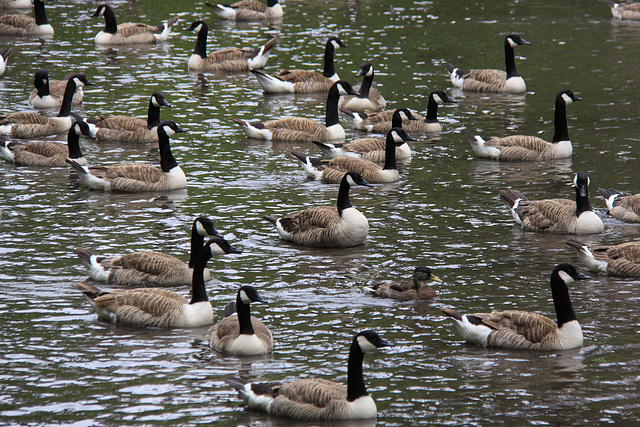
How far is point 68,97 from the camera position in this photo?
80.2 ft

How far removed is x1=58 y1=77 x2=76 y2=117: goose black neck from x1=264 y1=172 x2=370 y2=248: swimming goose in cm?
1002

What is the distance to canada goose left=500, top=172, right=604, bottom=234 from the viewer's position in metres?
16.9

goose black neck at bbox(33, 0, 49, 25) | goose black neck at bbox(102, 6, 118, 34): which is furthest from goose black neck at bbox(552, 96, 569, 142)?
goose black neck at bbox(33, 0, 49, 25)

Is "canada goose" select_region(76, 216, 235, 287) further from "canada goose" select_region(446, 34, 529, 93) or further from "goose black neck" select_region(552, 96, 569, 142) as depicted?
"canada goose" select_region(446, 34, 529, 93)

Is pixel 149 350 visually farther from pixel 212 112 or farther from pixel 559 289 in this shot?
pixel 212 112

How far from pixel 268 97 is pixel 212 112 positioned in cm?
318

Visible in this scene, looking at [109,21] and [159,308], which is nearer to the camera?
[159,308]

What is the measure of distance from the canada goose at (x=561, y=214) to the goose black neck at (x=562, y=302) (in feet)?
15.5

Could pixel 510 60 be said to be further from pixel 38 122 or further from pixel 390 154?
pixel 38 122

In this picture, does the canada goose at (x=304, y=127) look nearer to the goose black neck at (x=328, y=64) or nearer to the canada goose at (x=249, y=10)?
the goose black neck at (x=328, y=64)

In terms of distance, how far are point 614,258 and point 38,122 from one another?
1600 cm

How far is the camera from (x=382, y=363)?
38.5 ft

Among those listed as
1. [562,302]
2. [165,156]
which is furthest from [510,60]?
[562,302]

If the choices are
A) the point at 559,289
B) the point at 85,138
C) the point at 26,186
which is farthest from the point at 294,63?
the point at 559,289
